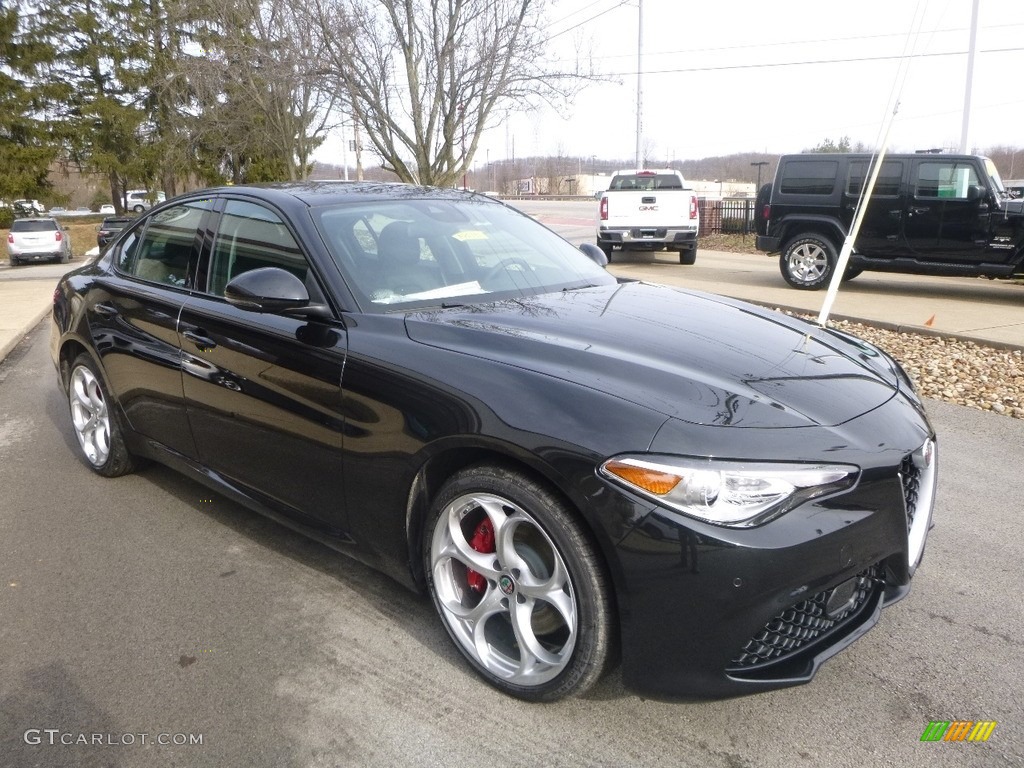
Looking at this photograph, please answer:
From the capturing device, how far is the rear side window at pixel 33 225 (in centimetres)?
2631

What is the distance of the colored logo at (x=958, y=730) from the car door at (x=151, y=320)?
313 centimetres

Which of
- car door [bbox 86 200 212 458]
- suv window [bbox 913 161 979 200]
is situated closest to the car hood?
car door [bbox 86 200 212 458]

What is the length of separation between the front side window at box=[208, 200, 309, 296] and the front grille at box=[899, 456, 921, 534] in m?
2.20

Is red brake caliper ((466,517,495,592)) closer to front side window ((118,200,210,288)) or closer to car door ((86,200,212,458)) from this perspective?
car door ((86,200,212,458))

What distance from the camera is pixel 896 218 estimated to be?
1179 cm

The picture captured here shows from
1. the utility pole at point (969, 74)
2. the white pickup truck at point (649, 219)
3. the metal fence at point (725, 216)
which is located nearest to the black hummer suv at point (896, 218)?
the white pickup truck at point (649, 219)

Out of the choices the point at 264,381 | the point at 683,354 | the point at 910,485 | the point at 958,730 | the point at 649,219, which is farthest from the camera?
the point at 649,219

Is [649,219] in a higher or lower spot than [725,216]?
higher

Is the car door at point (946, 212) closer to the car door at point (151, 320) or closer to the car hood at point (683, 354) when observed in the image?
the car hood at point (683, 354)

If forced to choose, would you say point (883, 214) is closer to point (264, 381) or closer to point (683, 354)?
point (683, 354)

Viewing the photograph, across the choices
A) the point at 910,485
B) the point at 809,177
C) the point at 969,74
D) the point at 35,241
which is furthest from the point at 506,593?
the point at 35,241

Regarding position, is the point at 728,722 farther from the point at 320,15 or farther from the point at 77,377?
the point at 320,15

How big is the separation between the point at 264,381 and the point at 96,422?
2.06 meters

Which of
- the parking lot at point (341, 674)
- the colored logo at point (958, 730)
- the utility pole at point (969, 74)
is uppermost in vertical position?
the utility pole at point (969, 74)
